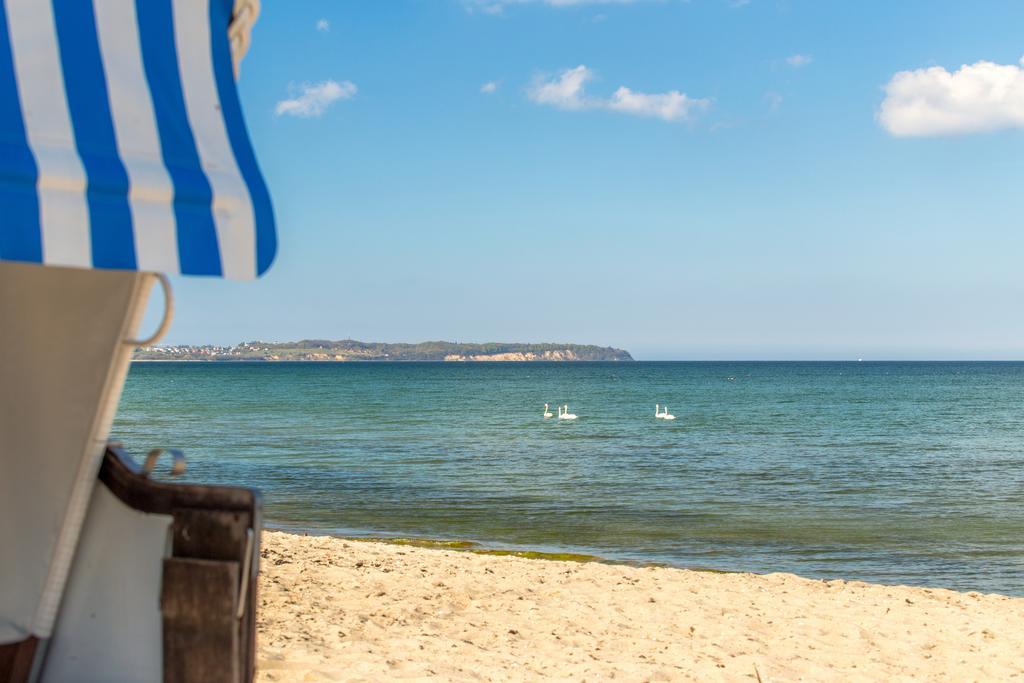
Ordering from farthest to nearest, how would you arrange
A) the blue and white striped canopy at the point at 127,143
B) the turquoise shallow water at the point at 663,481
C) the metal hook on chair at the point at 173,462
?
the turquoise shallow water at the point at 663,481 → the metal hook on chair at the point at 173,462 → the blue and white striped canopy at the point at 127,143

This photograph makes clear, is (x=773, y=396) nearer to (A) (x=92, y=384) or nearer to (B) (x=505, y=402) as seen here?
(B) (x=505, y=402)

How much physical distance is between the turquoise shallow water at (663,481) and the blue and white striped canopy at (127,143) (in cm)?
1126

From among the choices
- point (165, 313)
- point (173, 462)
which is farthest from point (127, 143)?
point (173, 462)

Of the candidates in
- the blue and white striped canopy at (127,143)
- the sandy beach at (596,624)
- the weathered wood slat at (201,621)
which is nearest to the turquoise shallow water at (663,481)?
the sandy beach at (596,624)

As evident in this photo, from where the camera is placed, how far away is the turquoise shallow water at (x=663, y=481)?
13984 mm

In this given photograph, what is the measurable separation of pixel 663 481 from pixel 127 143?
783 inches

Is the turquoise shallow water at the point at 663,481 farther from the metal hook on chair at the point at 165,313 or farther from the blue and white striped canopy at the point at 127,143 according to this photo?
the blue and white striped canopy at the point at 127,143

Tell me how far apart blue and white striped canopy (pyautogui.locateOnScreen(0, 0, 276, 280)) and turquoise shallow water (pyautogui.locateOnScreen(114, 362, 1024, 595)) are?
11.3m

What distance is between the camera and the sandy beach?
6.65 metres

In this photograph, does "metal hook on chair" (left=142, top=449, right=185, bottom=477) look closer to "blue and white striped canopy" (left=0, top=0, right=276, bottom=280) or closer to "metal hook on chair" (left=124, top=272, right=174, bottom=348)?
"metal hook on chair" (left=124, top=272, right=174, bottom=348)

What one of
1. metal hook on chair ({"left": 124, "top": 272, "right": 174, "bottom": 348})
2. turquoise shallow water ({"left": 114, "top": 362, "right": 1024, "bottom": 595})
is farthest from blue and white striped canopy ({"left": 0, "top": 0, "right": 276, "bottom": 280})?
turquoise shallow water ({"left": 114, "top": 362, "right": 1024, "bottom": 595})

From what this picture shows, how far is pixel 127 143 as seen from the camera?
2.04 meters

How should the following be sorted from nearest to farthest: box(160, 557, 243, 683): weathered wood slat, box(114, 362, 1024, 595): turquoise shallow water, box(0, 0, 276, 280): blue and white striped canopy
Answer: box(0, 0, 276, 280): blue and white striped canopy → box(160, 557, 243, 683): weathered wood slat → box(114, 362, 1024, 595): turquoise shallow water

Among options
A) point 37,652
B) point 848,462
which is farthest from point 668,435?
point 37,652
